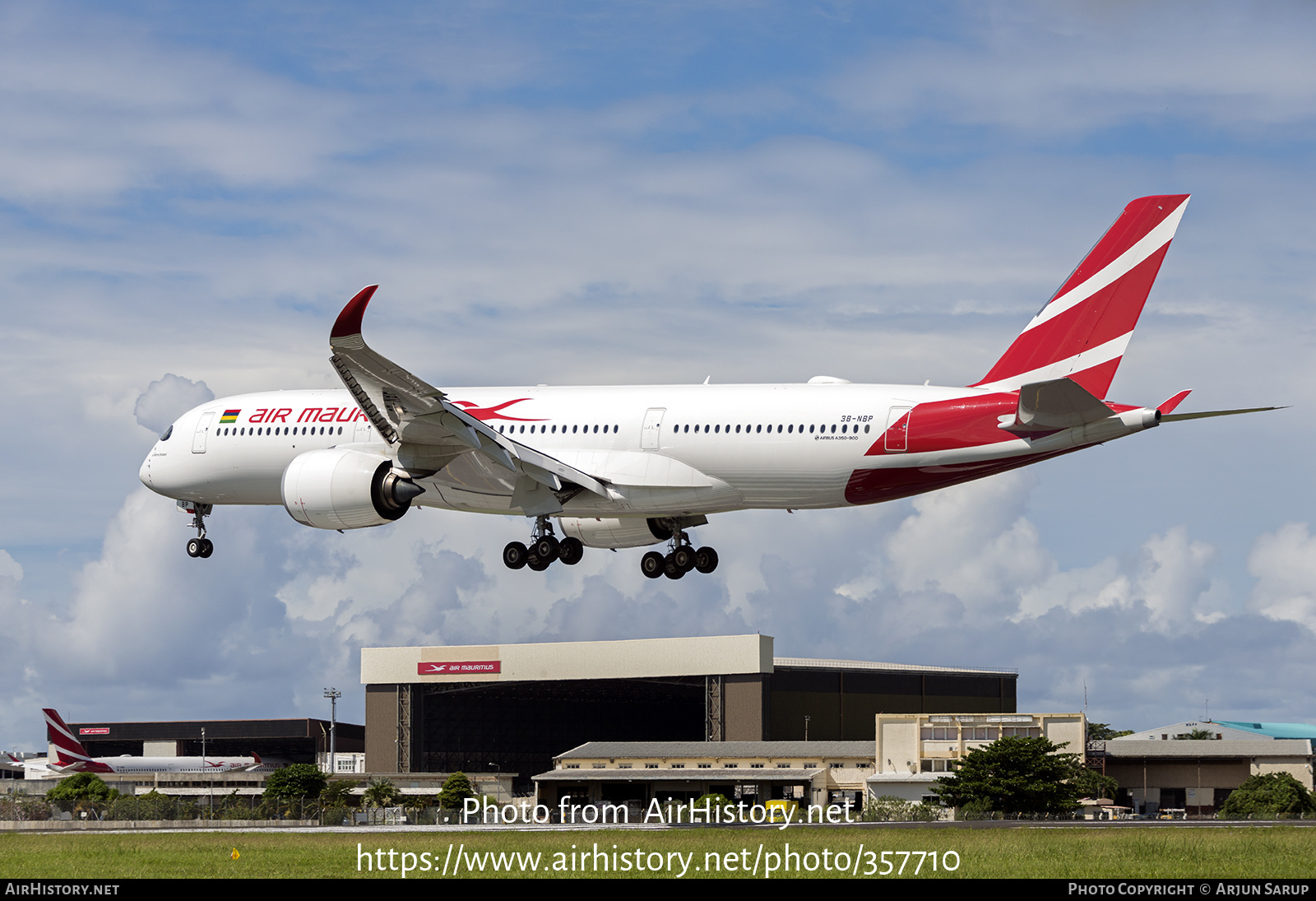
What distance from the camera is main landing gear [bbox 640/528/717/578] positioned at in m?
44.3

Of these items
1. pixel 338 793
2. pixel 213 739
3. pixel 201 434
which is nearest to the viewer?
pixel 201 434

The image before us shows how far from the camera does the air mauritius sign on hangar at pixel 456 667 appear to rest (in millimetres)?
132000

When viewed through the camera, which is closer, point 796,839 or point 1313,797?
point 796,839

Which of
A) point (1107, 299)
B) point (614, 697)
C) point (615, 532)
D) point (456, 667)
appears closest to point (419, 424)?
point (615, 532)

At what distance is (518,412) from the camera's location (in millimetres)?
42875

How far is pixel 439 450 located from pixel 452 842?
1810 centimetres

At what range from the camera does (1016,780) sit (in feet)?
253

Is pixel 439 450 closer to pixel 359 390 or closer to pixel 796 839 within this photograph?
pixel 359 390

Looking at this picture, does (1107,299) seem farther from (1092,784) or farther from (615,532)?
(1092,784)

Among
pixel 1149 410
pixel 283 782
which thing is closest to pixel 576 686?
pixel 283 782

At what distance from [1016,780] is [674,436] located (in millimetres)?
44627

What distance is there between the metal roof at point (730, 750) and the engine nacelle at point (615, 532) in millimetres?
61316

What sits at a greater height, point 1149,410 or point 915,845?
point 1149,410

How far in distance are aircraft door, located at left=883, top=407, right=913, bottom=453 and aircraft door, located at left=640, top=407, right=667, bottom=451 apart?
20.5 feet
